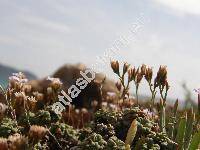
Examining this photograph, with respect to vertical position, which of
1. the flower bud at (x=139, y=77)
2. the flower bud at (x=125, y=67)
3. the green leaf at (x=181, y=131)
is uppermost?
the flower bud at (x=125, y=67)

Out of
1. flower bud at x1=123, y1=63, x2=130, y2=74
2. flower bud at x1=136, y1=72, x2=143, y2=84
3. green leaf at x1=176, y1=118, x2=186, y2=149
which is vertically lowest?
green leaf at x1=176, y1=118, x2=186, y2=149

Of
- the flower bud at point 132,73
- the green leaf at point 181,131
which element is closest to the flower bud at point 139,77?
the flower bud at point 132,73

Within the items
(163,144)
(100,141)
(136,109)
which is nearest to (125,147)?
(100,141)

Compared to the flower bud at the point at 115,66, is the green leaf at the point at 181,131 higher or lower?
lower

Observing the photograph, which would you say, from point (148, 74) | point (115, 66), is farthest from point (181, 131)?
point (115, 66)

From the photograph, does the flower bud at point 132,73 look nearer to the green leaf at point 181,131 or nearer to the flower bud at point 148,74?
the flower bud at point 148,74

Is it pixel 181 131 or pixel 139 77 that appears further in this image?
pixel 139 77

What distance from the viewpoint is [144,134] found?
4.33 meters

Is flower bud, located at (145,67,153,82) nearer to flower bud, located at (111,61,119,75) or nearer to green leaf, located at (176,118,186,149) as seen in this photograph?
flower bud, located at (111,61,119,75)

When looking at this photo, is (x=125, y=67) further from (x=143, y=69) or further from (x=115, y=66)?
(x=143, y=69)

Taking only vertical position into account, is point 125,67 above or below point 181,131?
above

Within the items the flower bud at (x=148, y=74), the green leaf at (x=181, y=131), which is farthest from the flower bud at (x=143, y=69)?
the green leaf at (x=181, y=131)

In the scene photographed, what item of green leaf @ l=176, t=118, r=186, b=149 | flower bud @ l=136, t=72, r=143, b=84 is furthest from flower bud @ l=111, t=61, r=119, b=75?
green leaf @ l=176, t=118, r=186, b=149

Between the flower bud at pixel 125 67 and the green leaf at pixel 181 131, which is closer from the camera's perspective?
the green leaf at pixel 181 131
